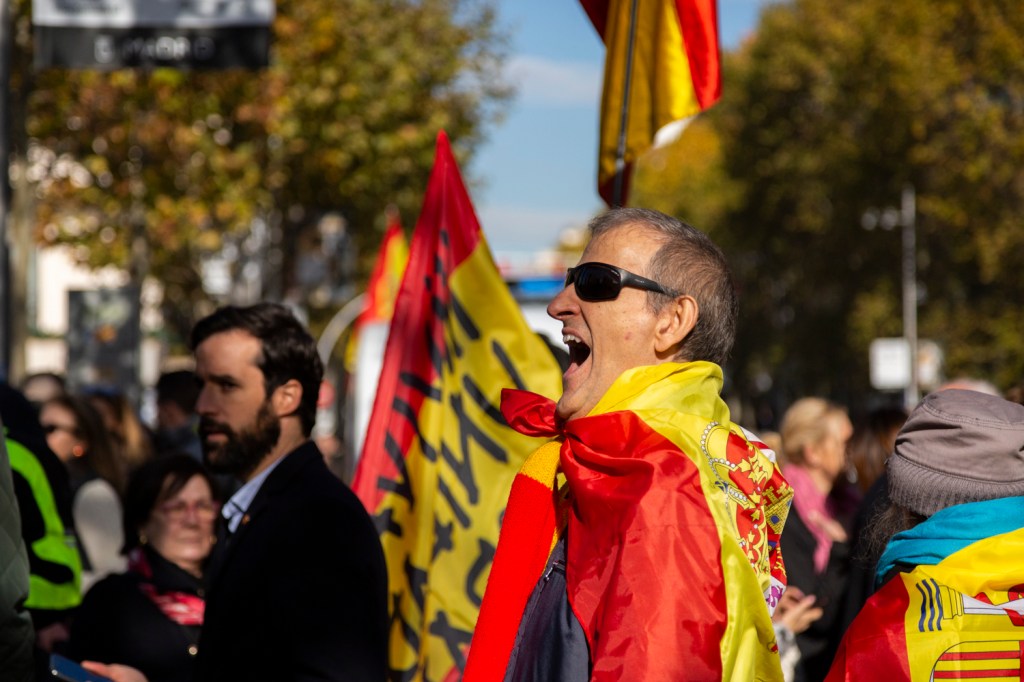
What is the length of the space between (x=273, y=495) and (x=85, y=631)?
3.87ft

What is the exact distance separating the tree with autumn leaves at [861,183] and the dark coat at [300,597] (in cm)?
1583

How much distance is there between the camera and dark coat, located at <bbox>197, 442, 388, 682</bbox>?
3396mm

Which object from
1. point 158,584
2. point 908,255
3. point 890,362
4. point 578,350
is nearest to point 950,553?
point 578,350

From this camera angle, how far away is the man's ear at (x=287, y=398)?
13.2ft

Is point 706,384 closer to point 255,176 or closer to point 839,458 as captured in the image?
point 839,458

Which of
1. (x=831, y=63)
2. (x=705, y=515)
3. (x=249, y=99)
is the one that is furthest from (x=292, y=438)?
(x=831, y=63)

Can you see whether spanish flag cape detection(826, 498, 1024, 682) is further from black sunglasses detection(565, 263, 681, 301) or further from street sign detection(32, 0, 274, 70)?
street sign detection(32, 0, 274, 70)

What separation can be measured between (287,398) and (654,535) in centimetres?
184

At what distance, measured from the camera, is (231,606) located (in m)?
3.52

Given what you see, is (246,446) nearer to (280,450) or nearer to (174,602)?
(280,450)

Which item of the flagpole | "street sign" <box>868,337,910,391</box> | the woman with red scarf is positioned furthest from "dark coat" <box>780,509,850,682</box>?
"street sign" <box>868,337,910,391</box>

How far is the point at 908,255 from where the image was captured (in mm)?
37219

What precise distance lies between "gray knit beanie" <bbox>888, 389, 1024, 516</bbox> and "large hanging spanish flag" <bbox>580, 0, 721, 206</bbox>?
7.60ft

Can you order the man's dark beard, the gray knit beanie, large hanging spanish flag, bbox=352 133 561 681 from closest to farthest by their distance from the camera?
1. the gray knit beanie
2. the man's dark beard
3. large hanging spanish flag, bbox=352 133 561 681
